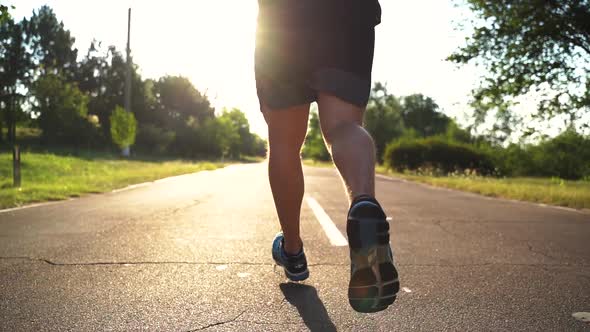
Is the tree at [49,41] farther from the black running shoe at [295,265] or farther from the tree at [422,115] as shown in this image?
the tree at [422,115]

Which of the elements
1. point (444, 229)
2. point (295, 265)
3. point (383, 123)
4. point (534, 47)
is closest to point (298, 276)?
point (295, 265)

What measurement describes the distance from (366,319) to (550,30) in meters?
14.1

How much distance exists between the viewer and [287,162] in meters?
2.15

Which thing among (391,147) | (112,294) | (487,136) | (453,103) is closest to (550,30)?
(453,103)

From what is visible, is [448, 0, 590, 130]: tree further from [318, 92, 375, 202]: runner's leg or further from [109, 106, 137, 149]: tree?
[109, 106, 137, 149]: tree

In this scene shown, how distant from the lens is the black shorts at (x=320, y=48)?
1.76 m

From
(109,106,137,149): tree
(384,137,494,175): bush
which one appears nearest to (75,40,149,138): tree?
(109,106,137,149): tree

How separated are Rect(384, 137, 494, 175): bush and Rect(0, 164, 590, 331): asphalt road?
25.2 metres

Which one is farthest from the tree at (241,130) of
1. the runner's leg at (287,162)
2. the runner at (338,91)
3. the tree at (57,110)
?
the runner at (338,91)

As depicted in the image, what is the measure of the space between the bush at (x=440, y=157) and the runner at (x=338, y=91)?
27958 mm

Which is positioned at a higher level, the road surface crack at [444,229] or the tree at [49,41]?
the tree at [49,41]

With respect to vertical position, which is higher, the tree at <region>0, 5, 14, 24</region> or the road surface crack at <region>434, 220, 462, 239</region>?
the tree at <region>0, 5, 14, 24</region>

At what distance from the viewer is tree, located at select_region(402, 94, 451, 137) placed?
9188 cm

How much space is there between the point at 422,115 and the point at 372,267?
95.1 meters
